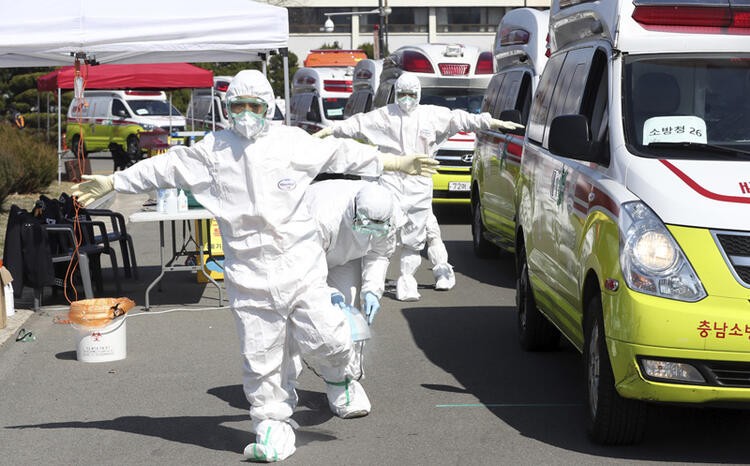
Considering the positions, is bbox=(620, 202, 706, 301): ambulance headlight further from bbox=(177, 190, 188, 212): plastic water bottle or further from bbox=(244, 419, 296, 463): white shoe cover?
bbox=(177, 190, 188, 212): plastic water bottle

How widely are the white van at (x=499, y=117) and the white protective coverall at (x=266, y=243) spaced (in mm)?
5397

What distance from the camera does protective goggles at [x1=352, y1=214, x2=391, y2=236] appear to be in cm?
667

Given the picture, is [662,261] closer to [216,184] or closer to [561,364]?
[216,184]

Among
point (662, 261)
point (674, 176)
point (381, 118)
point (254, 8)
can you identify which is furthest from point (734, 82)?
point (254, 8)

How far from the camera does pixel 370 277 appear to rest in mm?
7086

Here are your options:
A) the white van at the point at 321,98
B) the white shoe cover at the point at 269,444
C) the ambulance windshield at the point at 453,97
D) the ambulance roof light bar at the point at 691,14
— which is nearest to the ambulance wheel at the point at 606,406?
the white shoe cover at the point at 269,444

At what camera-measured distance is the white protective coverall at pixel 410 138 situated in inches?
469

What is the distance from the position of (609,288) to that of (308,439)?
75.0 inches

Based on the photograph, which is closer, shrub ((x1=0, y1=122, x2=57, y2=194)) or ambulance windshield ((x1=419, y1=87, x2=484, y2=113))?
ambulance windshield ((x1=419, y1=87, x2=484, y2=113))

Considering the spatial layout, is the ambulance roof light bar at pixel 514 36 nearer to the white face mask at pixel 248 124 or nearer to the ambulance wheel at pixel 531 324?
the ambulance wheel at pixel 531 324

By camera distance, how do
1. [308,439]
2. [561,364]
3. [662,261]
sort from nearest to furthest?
[662,261] < [308,439] < [561,364]

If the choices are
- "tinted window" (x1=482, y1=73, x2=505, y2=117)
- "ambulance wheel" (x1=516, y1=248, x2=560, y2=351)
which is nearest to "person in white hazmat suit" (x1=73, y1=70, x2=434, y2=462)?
"ambulance wheel" (x1=516, y1=248, x2=560, y2=351)

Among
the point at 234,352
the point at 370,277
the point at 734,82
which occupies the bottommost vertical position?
the point at 234,352

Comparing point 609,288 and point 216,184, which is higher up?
point 216,184
